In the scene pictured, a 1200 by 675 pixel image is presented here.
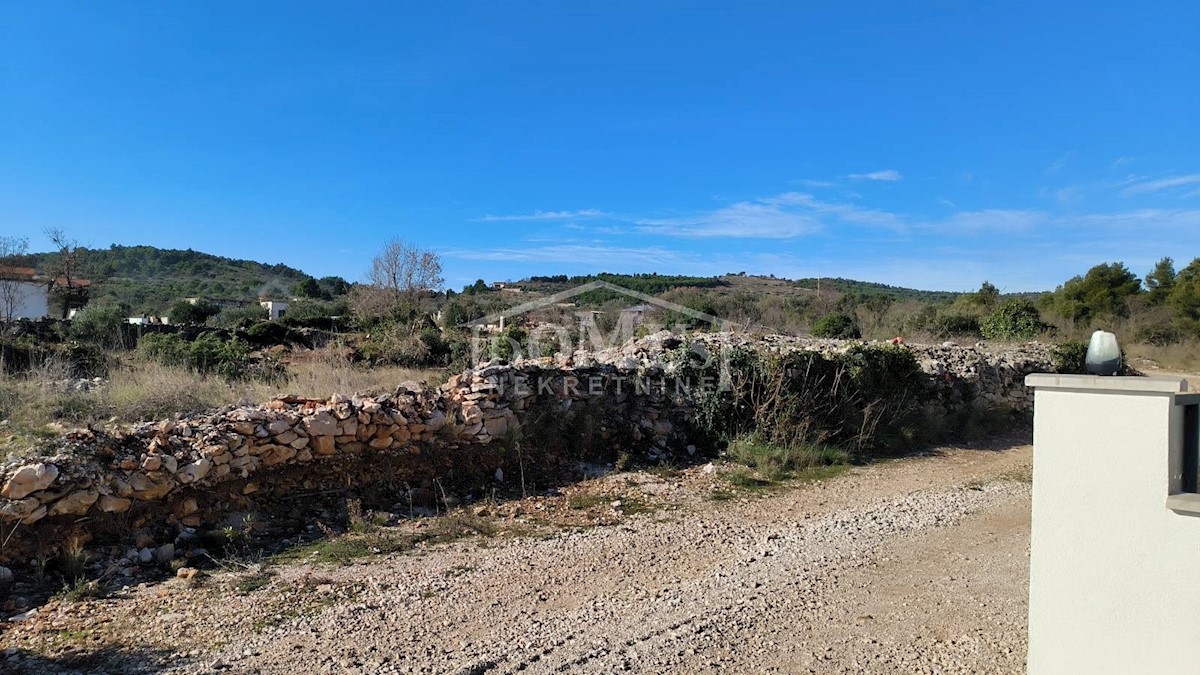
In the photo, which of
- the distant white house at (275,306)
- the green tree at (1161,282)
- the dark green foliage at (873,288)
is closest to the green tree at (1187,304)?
the green tree at (1161,282)

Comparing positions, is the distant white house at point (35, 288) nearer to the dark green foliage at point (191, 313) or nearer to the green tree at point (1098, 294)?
the dark green foliage at point (191, 313)

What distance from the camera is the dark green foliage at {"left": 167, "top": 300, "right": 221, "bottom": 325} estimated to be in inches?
1066

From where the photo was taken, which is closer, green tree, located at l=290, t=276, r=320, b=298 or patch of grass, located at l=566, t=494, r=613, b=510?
patch of grass, located at l=566, t=494, r=613, b=510

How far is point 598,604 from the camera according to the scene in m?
4.06

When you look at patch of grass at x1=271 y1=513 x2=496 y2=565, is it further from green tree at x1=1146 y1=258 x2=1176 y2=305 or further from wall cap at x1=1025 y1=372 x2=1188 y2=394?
green tree at x1=1146 y1=258 x2=1176 y2=305

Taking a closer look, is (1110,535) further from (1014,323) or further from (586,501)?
(1014,323)

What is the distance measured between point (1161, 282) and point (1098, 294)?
13.7 ft

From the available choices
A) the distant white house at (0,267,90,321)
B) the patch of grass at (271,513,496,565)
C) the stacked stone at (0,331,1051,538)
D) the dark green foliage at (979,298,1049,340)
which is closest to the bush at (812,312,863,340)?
the dark green foliage at (979,298,1049,340)

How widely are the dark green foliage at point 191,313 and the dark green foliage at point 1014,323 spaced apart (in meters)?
30.2

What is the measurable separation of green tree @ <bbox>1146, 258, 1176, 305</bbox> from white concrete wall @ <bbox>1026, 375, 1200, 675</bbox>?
114 feet

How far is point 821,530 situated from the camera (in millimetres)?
5688

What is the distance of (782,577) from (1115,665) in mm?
2190

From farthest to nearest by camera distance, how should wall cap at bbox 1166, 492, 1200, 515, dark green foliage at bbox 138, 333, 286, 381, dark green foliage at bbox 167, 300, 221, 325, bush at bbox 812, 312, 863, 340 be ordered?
1. dark green foliage at bbox 167, 300, 221, 325
2. bush at bbox 812, 312, 863, 340
3. dark green foliage at bbox 138, 333, 286, 381
4. wall cap at bbox 1166, 492, 1200, 515

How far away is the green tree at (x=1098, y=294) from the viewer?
2755 centimetres
